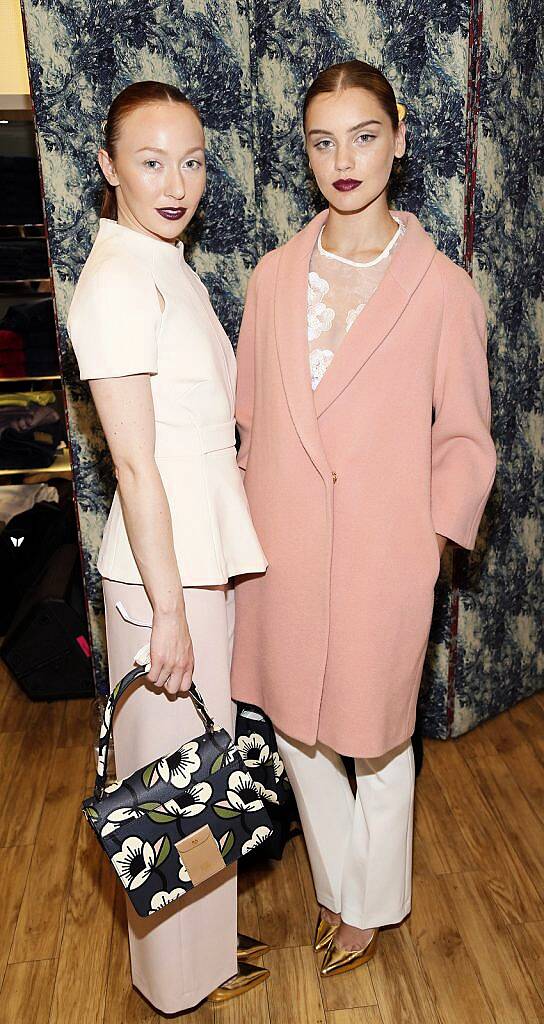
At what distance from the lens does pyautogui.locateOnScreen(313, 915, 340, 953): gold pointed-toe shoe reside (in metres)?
2.05

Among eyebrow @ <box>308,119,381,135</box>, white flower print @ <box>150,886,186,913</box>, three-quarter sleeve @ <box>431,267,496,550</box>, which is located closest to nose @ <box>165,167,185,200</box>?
eyebrow @ <box>308,119,381,135</box>

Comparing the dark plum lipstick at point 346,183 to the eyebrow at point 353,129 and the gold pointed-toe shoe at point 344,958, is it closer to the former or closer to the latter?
the eyebrow at point 353,129

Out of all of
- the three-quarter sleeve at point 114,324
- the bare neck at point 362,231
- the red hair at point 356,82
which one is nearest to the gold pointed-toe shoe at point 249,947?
the three-quarter sleeve at point 114,324

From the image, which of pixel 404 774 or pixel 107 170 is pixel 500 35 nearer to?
pixel 107 170

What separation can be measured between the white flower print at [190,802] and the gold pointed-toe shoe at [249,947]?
605 millimetres

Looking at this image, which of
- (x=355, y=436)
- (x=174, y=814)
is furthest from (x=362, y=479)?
(x=174, y=814)

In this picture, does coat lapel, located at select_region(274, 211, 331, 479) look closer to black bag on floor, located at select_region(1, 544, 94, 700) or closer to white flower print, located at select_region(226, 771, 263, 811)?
white flower print, located at select_region(226, 771, 263, 811)

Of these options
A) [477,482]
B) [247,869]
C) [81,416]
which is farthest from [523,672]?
[81,416]

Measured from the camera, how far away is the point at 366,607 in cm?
173

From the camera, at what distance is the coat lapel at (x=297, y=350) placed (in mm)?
1683

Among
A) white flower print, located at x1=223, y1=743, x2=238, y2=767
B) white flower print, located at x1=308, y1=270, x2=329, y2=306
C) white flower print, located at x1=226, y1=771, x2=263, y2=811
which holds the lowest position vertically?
white flower print, located at x1=226, y1=771, x2=263, y2=811

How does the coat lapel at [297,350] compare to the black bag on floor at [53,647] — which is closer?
the coat lapel at [297,350]

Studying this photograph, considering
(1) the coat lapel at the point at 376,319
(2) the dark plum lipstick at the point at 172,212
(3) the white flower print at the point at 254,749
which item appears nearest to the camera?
(2) the dark plum lipstick at the point at 172,212

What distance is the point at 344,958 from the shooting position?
2.00 metres
